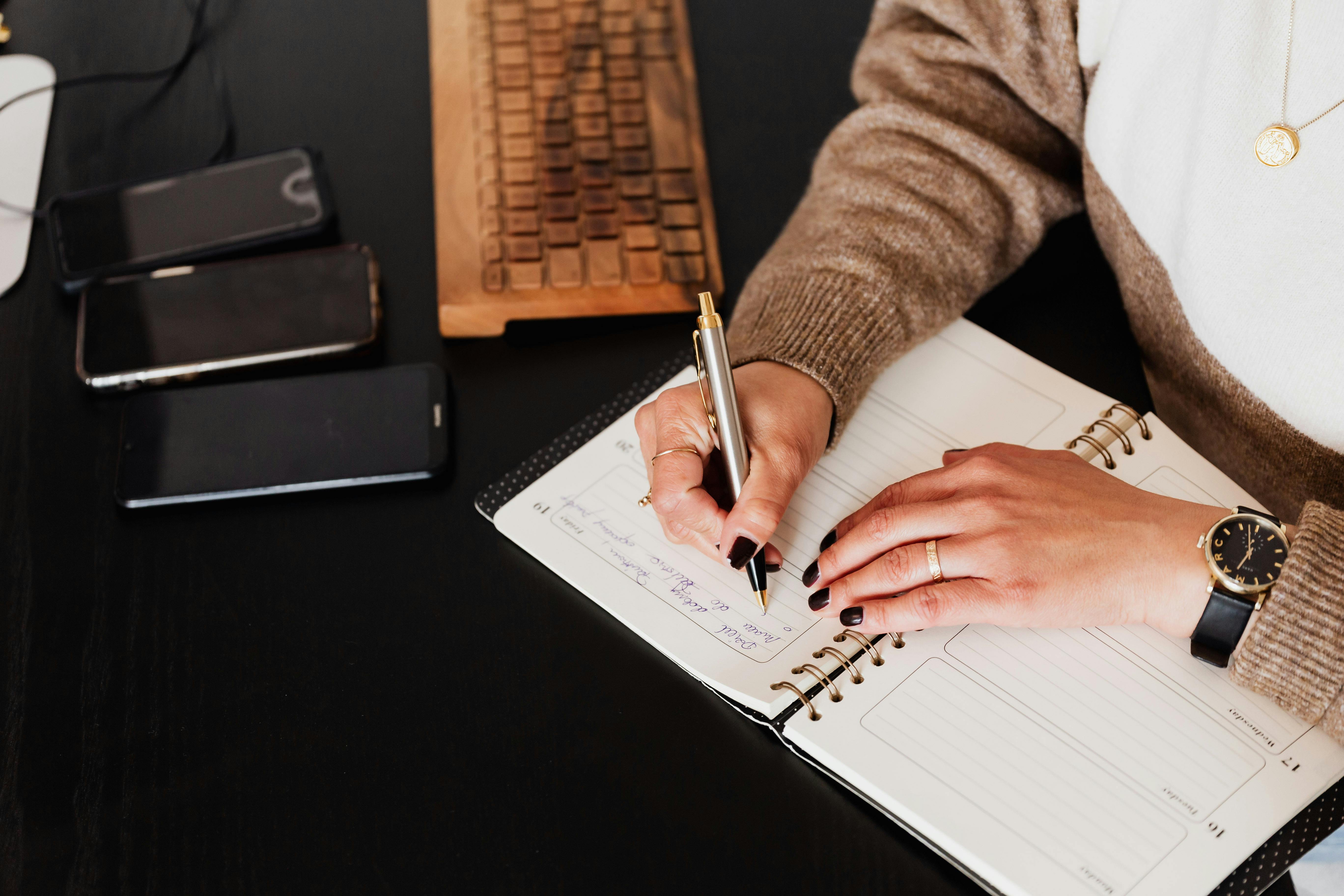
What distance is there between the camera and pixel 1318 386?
0.60 metres

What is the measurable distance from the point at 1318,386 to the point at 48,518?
0.81m

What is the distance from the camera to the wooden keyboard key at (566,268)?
740mm

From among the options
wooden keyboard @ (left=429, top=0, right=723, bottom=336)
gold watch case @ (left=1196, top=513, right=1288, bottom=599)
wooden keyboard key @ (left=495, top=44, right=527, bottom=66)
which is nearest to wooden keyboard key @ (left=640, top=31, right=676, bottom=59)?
wooden keyboard @ (left=429, top=0, right=723, bottom=336)

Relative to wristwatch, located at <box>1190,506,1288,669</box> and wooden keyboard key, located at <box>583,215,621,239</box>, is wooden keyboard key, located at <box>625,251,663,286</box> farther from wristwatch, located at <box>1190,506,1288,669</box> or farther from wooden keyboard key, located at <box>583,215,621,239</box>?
wristwatch, located at <box>1190,506,1288,669</box>

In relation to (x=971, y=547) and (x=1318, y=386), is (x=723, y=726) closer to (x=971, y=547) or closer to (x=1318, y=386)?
(x=971, y=547)

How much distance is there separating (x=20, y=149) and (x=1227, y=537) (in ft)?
3.10

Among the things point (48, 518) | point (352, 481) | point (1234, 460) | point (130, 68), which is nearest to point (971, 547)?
point (1234, 460)

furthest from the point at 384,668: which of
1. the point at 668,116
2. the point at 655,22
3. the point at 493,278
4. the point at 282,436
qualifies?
the point at 655,22

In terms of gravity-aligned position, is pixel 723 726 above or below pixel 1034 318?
below

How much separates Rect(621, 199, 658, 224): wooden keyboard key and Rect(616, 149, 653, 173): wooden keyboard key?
31 mm

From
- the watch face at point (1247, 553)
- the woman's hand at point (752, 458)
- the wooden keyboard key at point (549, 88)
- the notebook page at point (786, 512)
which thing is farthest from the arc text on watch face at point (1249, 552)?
the wooden keyboard key at point (549, 88)

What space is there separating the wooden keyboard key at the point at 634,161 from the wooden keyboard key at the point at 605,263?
74 mm

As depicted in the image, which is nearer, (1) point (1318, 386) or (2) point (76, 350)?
(1) point (1318, 386)

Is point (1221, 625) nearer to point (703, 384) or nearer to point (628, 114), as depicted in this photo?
point (703, 384)
